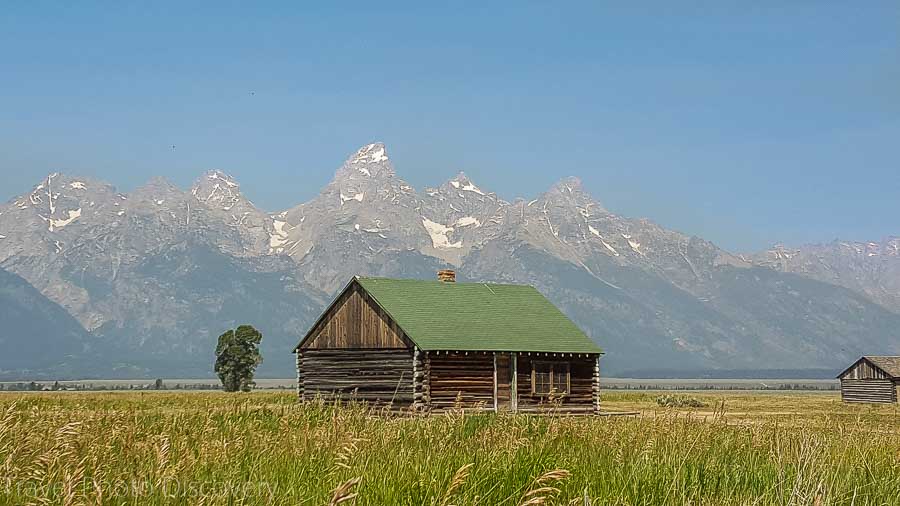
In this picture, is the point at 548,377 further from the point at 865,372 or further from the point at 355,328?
the point at 865,372

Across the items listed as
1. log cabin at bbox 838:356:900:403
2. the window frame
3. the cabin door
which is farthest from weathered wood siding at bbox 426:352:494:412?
log cabin at bbox 838:356:900:403

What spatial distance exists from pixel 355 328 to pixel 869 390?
5028 cm

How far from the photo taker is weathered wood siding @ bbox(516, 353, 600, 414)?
47188 millimetres

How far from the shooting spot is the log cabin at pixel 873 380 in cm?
8000

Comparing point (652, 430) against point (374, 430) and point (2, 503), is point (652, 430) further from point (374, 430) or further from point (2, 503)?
point (2, 503)

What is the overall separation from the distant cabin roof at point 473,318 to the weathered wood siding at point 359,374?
1.74 metres

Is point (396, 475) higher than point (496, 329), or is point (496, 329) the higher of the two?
point (496, 329)

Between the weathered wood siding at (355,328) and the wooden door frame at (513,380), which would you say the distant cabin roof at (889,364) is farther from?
the weathered wood siding at (355,328)

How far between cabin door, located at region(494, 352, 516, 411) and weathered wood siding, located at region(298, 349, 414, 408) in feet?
12.3

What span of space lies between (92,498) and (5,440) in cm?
285

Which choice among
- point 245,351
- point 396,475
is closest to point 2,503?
point 396,475

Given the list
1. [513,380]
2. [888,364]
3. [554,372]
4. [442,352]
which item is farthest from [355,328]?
[888,364]

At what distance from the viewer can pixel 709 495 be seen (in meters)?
10.0

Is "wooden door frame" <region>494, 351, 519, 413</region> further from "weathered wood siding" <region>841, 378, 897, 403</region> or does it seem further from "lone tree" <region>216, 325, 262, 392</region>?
"lone tree" <region>216, 325, 262, 392</region>
